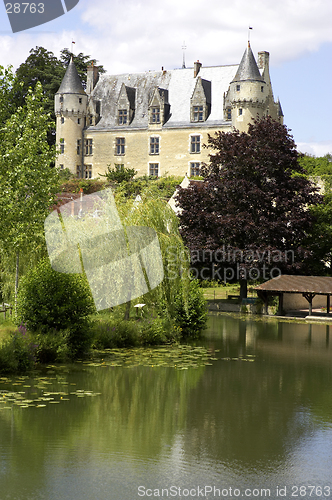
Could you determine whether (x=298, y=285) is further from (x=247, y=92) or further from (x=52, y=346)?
(x=247, y=92)

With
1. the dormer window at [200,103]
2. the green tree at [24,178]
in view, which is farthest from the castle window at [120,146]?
the green tree at [24,178]

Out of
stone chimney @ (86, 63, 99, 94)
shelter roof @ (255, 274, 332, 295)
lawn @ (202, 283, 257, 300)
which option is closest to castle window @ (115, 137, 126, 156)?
stone chimney @ (86, 63, 99, 94)

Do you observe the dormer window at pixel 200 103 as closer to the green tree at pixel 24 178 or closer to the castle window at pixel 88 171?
the castle window at pixel 88 171

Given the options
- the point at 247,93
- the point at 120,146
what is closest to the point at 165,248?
the point at 247,93

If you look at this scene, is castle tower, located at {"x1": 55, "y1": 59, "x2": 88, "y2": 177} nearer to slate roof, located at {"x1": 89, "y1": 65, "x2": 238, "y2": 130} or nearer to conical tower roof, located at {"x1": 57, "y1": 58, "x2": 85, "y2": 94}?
conical tower roof, located at {"x1": 57, "y1": 58, "x2": 85, "y2": 94}

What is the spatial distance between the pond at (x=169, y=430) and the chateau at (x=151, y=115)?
51845 millimetres

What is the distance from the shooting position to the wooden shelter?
3067cm

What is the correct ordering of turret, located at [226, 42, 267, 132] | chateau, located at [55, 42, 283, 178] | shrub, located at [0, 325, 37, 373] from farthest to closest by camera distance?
chateau, located at [55, 42, 283, 178] → turret, located at [226, 42, 267, 132] → shrub, located at [0, 325, 37, 373]

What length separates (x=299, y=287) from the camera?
1223 inches

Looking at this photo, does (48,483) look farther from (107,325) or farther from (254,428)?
(107,325)

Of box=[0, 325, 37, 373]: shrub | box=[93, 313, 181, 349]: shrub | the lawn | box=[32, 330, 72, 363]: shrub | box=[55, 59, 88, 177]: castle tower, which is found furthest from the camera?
box=[55, 59, 88, 177]: castle tower

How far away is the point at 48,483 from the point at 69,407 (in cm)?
399

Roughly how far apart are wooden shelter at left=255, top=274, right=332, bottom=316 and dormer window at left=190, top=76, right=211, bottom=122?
3937cm

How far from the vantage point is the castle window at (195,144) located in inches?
2670
